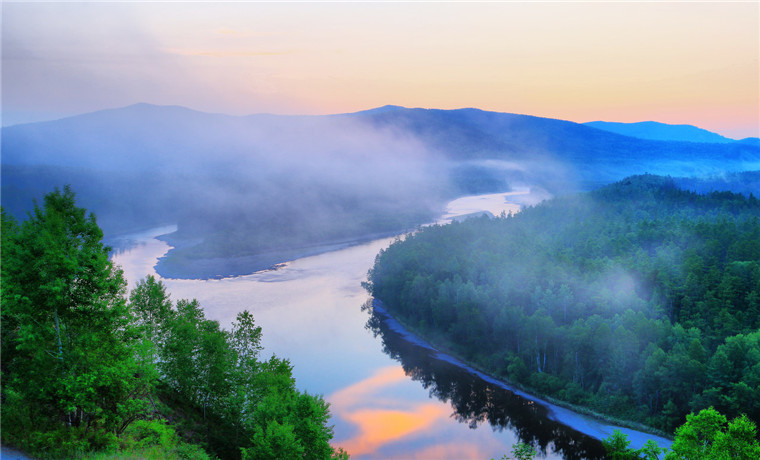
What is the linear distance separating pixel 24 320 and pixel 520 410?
41.3m

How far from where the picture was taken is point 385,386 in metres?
51.3

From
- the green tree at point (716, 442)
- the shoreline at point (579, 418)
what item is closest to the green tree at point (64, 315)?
the green tree at point (716, 442)

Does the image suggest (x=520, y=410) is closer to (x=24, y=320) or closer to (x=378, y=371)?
(x=378, y=371)

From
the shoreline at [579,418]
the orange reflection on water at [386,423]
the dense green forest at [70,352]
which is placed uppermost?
the dense green forest at [70,352]

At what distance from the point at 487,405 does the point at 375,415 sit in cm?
1105

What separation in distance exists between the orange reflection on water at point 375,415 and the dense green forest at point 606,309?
38.8 ft

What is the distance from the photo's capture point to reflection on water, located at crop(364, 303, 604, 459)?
4153 cm

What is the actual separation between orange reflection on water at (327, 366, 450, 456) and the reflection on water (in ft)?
9.62

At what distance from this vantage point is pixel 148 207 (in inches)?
7013

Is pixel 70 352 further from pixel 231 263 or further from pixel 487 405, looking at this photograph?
pixel 231 263

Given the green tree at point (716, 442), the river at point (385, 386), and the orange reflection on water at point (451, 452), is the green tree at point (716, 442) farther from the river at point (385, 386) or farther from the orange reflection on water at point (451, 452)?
the orange reflection on water at point (451, 452)

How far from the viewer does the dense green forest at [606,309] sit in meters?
44.5

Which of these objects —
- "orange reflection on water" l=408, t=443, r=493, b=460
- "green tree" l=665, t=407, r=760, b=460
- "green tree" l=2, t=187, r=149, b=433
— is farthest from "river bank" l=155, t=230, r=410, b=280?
"green tree" l=665, t=407, r=760, b=460

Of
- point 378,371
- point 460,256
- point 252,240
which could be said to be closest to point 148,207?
point 252,240
